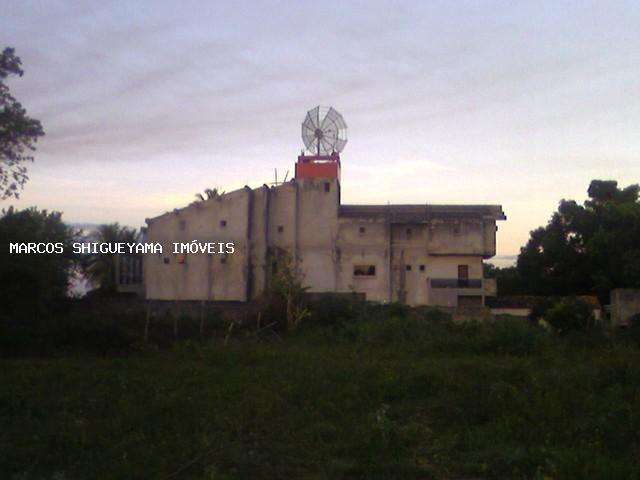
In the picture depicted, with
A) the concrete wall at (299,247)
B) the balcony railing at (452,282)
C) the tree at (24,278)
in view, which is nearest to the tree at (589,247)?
the concrete wall at (299,247)

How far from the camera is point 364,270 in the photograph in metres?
37.5

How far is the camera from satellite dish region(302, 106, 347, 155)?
37.2 meters

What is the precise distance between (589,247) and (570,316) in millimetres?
13291

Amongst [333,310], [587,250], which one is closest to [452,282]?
[587,250]

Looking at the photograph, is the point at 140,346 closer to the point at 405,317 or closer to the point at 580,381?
the point at 405,317

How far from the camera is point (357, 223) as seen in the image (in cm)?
3750

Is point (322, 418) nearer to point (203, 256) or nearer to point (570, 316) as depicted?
point (570, 316)

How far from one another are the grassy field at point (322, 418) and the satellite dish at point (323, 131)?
2428 centimetres

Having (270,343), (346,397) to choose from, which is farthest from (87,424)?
(270,343)

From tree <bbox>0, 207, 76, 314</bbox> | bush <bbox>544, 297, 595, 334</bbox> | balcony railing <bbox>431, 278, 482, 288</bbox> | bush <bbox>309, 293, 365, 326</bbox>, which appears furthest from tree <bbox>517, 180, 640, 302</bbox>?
tree <bbox>0, 207, 76, 314</bbox>

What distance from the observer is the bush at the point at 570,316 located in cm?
2095

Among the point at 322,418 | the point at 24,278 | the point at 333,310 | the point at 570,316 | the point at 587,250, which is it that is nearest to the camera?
the point at 322,418

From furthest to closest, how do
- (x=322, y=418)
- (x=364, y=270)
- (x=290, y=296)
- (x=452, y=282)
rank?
(x=364, y=270)
(x=452, y=282)
(x=290, y=296)
(x=322, y=418)

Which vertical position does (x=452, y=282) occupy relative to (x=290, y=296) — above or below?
above
